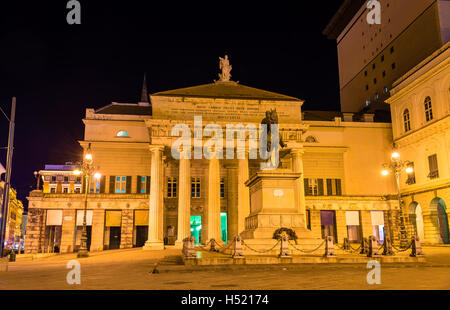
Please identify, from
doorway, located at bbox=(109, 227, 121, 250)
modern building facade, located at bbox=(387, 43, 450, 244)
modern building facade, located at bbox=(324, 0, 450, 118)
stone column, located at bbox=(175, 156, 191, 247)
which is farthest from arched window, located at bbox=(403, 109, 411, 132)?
doorway, located at bbox=(109, 227, 121, 250)

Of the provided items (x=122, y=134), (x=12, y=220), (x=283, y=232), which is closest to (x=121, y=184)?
(x=122, y=134)

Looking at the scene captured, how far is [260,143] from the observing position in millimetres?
39000

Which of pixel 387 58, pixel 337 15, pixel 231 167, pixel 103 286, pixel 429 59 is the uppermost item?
pixel 337 15

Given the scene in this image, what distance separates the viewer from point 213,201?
129 feet

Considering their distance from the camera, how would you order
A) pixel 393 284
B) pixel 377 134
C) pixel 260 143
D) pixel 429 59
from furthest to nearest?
pixel 377 134
pixel 429 59
pixel 260 143
pixel 393 284

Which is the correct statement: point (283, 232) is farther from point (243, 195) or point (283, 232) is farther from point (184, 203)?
point (243, 195)

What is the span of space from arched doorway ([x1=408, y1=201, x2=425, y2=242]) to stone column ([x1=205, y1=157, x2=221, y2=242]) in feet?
73.7

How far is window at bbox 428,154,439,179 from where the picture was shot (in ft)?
134

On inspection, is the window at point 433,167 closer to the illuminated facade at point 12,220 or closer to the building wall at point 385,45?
the building wall at point 385,45

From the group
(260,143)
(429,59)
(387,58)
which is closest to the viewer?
(260,143)

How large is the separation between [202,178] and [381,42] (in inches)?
1434
